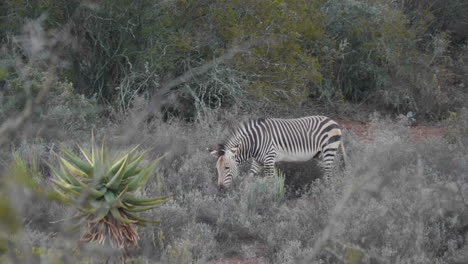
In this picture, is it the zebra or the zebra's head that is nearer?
the zebra's head

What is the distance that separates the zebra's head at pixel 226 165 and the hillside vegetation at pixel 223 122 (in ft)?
0.55

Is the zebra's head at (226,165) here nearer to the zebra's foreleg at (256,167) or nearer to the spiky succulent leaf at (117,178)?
the zebra's foreleg at (256,167)

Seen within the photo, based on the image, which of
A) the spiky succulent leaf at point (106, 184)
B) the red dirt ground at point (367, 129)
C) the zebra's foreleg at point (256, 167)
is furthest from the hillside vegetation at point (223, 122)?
the zebra's foreleg at point (256, 167)

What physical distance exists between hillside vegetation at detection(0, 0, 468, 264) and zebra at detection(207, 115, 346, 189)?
1.09 ft

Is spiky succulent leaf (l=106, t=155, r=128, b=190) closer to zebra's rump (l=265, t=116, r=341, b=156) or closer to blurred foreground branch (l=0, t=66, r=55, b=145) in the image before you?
blurred foreground branch (l=0, t=66, r=55, b=145)

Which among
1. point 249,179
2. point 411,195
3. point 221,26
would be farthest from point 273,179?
point 221,26

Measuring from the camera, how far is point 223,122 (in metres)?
9.95

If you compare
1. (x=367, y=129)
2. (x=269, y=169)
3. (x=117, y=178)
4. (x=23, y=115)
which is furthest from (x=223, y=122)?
(x=23, y=115)

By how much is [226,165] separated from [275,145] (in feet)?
3.53

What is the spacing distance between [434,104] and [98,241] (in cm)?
1048

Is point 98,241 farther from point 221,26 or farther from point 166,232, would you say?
point 221,26

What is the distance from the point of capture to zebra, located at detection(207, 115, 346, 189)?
25.8 feet

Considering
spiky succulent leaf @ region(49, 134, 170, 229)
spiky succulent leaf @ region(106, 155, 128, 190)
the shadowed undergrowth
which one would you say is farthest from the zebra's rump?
spiky succulent leaf @ region(106, 155, 128, 190)

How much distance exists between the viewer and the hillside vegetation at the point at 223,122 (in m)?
4.86
